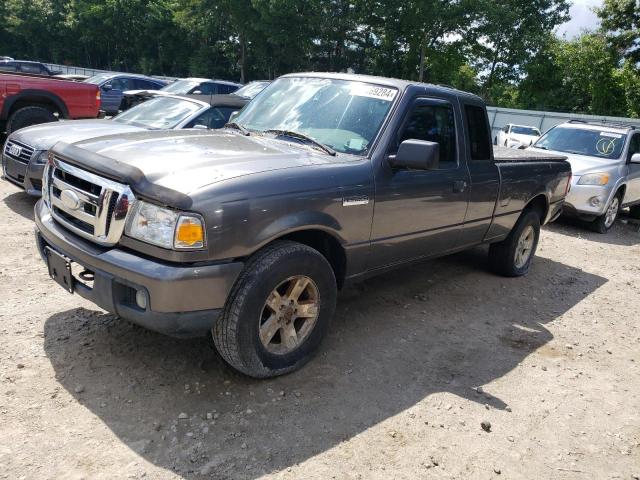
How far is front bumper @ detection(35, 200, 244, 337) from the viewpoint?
8.66 feet

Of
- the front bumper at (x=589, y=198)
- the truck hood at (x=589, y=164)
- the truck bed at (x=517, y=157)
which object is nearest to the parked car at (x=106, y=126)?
the truck bed at (x=517, y=157)

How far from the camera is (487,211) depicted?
4934 mm

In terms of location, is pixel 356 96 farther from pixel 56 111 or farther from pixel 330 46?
pixel 330 46

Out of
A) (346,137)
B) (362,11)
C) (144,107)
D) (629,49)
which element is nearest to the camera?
(346,137)

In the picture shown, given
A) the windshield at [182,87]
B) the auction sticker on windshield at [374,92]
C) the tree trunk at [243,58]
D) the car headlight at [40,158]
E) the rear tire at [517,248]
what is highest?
the tree trunk at [243,58]

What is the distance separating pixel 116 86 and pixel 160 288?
54.1 feet

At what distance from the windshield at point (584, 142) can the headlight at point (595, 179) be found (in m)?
0.82

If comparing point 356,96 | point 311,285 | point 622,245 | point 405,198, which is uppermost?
point 356,96

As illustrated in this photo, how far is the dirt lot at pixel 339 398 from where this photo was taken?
262 cm

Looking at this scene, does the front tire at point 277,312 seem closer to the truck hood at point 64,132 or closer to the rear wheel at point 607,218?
the truck hood at point 64,132

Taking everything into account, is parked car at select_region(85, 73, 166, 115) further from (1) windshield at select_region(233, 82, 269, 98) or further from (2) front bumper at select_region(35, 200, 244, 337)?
(2) front bumper at select_region(35, 200, 244, 337)

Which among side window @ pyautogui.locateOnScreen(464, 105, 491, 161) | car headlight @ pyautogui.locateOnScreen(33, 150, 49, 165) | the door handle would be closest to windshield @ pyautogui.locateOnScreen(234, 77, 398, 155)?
the door handle

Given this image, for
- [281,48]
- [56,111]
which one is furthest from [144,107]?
[281,48]

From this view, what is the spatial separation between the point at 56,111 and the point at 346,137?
708 cm
